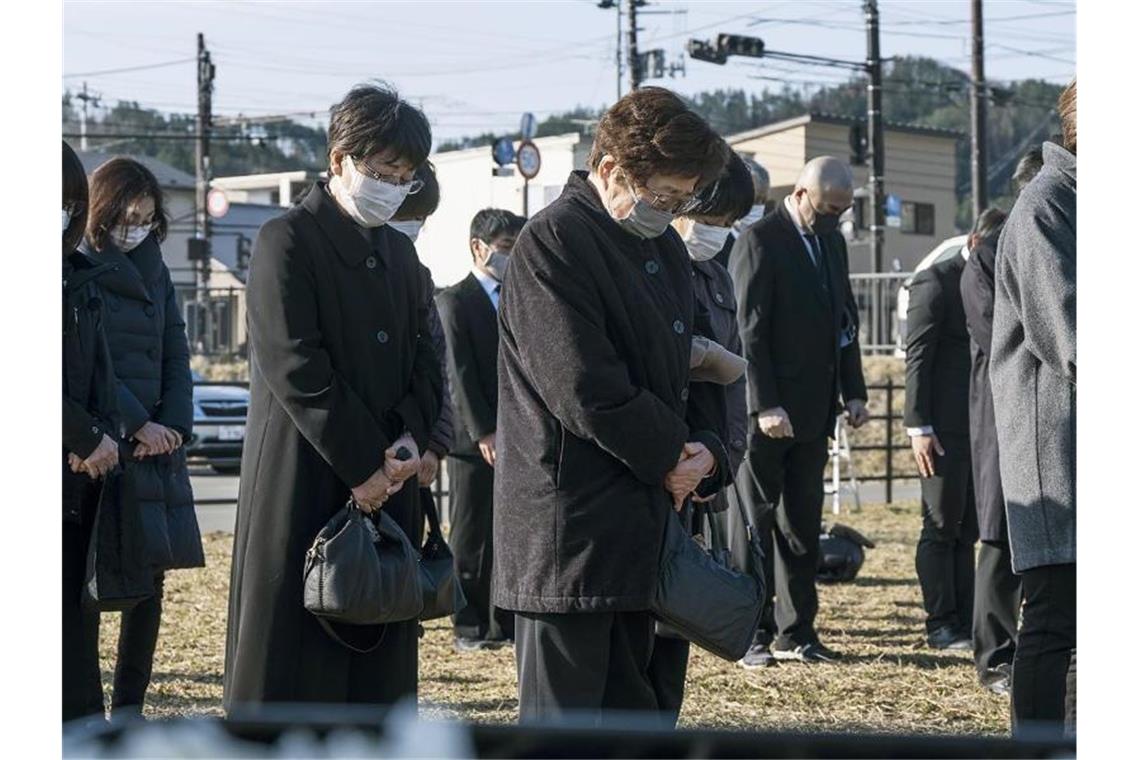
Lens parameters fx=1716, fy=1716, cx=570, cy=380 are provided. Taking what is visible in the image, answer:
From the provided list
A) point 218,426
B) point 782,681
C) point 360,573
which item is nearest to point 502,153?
point 218,426

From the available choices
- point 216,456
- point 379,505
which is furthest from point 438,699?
point 216,456

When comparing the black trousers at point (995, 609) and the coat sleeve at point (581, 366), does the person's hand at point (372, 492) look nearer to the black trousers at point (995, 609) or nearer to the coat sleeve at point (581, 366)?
the coat sleeve at point (581, 366)

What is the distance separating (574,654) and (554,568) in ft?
0.64

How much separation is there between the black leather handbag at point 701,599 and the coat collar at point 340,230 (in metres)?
1.00

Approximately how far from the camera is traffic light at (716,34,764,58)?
102 feet

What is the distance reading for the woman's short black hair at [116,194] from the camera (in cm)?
520

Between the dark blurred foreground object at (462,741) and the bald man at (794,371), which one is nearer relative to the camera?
the dark blurred foreground object at (462,741)

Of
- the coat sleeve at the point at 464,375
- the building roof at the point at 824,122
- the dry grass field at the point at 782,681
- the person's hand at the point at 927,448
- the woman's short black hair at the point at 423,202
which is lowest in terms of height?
the dry grass field at the point at 782,681

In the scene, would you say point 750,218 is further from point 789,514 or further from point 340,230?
point 340,230

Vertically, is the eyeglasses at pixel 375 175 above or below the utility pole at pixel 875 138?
below

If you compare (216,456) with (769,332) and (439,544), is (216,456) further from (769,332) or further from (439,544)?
(439,544)

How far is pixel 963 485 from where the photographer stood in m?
7.49

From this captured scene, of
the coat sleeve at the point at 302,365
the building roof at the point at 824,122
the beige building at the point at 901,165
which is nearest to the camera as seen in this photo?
the coat sleeve at the point at 302,365

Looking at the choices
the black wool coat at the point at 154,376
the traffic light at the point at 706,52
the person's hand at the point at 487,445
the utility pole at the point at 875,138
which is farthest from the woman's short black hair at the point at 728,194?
the utility pole at the point at 875,138
